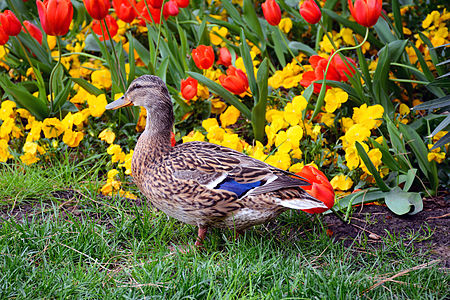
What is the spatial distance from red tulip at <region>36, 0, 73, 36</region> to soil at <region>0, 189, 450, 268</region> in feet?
3.61

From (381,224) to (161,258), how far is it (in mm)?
1385

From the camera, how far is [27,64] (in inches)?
190

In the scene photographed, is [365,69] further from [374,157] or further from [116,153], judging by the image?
[116,153]

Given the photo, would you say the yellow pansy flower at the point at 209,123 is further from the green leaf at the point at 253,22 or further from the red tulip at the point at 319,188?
the red tulip at the point at 319,188

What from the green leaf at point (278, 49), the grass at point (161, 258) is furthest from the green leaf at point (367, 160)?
the green leaf at point (278, 49)

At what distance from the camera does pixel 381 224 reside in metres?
3.46

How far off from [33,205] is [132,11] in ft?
5.14

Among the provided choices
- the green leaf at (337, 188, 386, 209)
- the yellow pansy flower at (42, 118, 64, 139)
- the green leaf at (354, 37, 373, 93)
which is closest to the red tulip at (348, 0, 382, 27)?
the green leaf at (354, 37, 373, 93)

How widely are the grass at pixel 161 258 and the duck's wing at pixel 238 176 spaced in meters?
0.28

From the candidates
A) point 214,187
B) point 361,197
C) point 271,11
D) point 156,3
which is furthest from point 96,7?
point 361,197

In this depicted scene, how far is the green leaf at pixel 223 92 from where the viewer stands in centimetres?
394

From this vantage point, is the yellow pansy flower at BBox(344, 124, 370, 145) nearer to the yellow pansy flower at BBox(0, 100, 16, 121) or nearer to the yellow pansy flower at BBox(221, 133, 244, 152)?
the yellow pansy flower at BBox(221, 133, 244, 152)

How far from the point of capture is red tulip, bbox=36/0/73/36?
3594 millimetres

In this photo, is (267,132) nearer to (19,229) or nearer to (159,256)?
(159,256)
